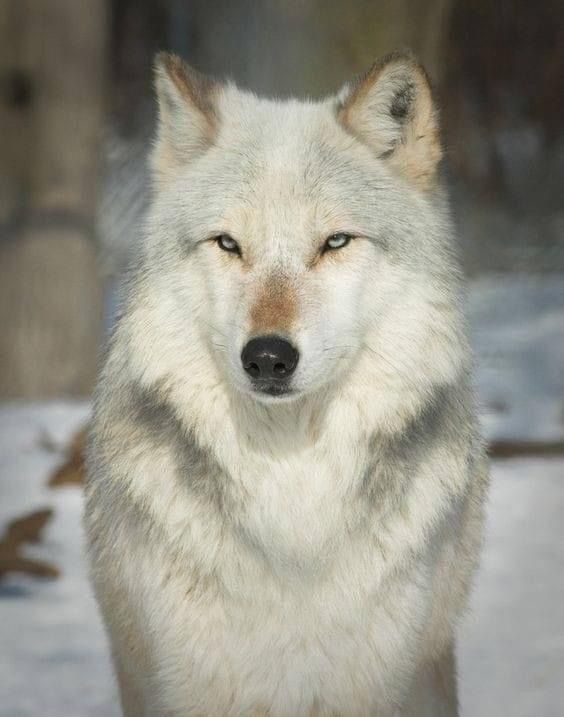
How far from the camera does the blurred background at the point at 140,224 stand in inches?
188

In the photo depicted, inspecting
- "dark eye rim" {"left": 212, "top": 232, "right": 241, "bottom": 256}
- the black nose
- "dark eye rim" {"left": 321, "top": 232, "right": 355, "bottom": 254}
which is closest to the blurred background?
"dark eye rim" {"left": 212, "top": 232, "right": 241, "bottom": 256}

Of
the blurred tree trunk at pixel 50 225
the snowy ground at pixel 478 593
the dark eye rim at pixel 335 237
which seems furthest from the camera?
the blurred tree trunk at pixel 50 225

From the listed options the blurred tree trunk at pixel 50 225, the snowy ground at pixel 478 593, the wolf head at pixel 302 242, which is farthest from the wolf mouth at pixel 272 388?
the blurred tree trunk at pixel 50 225

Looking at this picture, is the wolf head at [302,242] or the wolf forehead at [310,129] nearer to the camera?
the wolf head at [302,242]

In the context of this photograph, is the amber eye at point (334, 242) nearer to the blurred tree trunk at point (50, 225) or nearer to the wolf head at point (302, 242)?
the wolf head at point (302, 242)

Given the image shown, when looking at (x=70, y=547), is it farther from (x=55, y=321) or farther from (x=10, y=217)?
(x=10, y=217)

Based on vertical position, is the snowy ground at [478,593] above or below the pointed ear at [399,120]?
below

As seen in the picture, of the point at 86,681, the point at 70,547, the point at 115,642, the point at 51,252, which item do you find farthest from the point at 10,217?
the point at 115,642

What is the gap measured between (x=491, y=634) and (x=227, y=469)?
201 cm

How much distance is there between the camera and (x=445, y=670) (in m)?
3.67

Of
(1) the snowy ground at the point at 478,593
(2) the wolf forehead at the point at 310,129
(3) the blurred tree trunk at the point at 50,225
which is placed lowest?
(1) the snowy ground at the point at 478,593

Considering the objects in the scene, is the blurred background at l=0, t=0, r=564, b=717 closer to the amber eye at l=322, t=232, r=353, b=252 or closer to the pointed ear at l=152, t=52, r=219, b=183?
the pointed ear at l=152, t=52, r=219, b=183

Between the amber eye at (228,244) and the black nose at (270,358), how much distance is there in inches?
14.0

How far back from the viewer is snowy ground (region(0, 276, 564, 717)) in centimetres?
429
